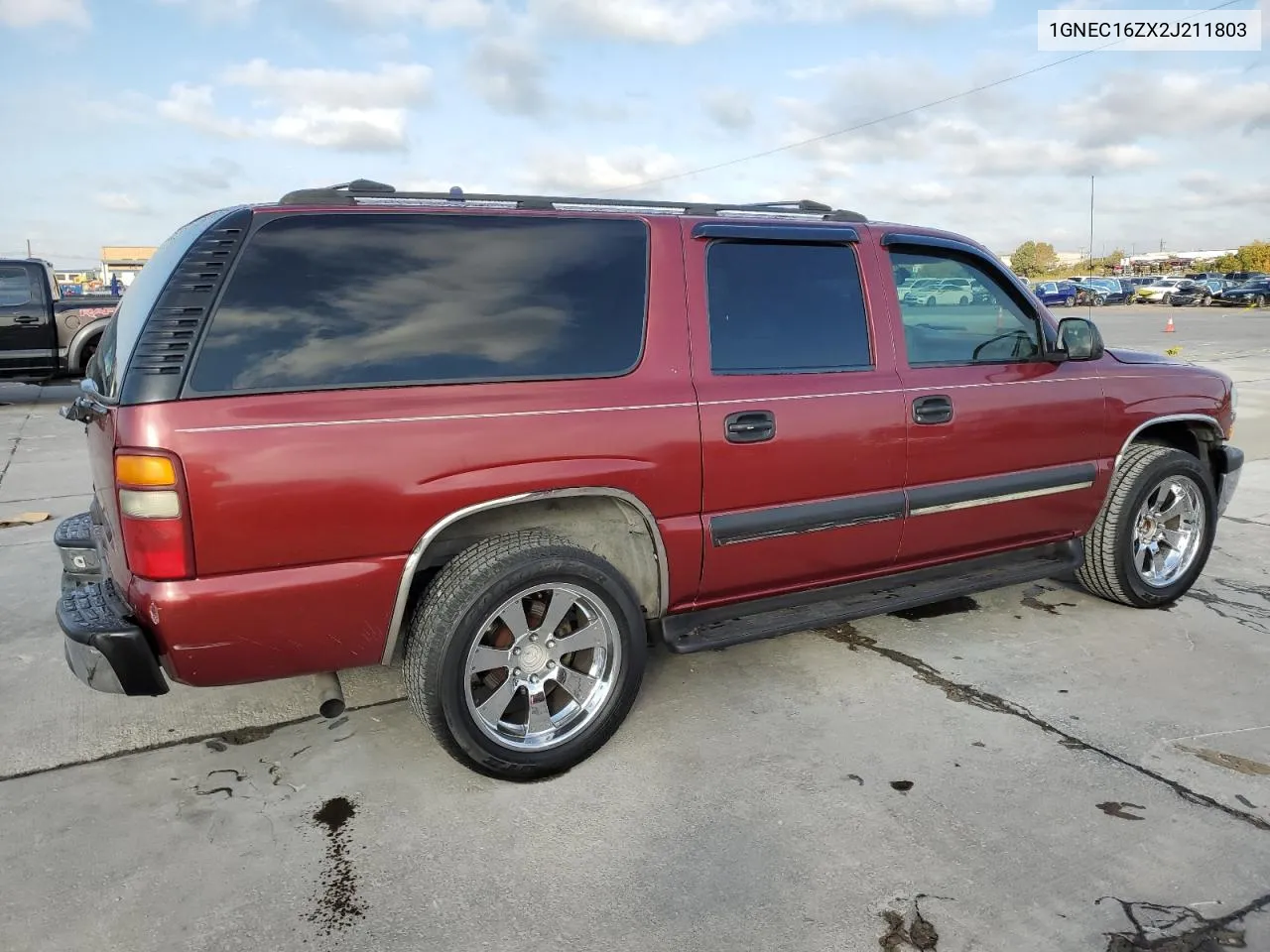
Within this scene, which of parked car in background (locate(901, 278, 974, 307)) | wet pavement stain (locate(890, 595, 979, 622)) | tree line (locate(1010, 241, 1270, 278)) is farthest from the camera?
tree line (locate(1010, 241, 1270, 278))

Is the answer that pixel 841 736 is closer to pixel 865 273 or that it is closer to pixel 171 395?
pixel 865 273

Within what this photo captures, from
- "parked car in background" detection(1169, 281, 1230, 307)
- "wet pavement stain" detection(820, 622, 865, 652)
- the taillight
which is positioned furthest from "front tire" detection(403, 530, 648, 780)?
"parked car in background" detection(1169, 281, 1230, 307)

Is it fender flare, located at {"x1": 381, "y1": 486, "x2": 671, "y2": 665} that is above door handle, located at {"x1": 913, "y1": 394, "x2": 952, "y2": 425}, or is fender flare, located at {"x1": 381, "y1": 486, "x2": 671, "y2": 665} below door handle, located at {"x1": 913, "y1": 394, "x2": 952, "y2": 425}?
below

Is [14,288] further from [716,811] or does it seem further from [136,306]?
[716,811]

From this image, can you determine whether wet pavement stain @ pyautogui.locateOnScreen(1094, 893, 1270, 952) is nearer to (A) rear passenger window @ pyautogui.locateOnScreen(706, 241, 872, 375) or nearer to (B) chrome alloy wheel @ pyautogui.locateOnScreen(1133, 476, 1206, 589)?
(A) rear passenger window @ pyautogui.locateOnScreen(706, 241, 872, 375)

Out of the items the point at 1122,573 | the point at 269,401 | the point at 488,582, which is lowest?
the point at 1122,573

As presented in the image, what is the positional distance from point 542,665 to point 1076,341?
2.67 meters

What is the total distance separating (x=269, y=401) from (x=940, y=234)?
276 cm

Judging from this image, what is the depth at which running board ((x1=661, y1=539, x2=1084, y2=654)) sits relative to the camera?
3.29 meters

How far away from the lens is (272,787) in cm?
293

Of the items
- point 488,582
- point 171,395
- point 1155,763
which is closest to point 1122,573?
point 1155,763

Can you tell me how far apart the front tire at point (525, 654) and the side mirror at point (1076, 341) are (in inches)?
88.6

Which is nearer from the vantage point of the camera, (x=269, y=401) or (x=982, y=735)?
(x=269, y=401)

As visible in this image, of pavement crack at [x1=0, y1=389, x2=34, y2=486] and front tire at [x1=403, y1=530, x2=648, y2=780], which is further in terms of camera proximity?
pavement crack at [x1=0, y1=389, x2=34, y2=486]
